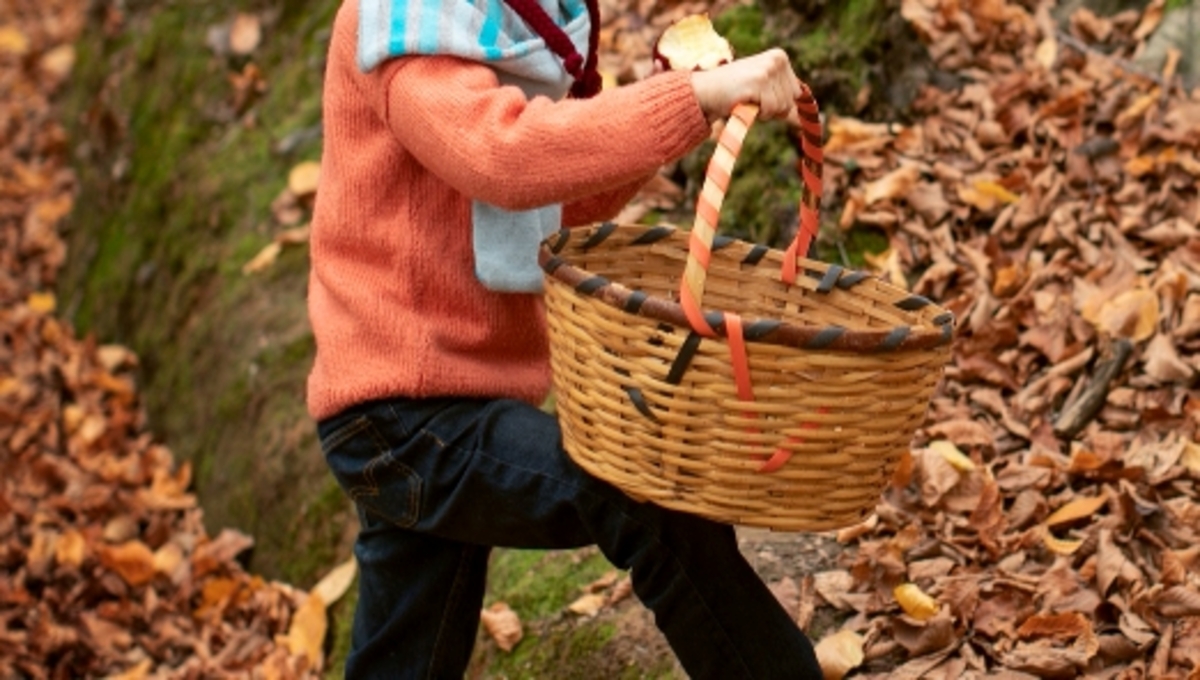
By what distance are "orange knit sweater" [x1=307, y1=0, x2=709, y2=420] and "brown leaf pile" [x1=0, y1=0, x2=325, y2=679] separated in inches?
61.0

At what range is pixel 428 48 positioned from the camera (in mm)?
2031

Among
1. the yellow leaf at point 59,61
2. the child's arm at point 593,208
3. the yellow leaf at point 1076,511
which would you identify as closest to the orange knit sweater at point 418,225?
the child's arm at point 593,208

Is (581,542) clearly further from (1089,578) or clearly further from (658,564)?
(1089,578)

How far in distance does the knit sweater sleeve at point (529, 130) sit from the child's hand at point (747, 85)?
0.02 meters

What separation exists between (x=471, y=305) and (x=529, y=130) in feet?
1.64

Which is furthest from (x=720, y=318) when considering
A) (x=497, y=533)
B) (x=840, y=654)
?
(x=840, y=654)

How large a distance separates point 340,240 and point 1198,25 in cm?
300

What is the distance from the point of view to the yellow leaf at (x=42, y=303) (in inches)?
244

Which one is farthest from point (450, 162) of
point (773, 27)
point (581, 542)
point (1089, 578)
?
point (773, 27)

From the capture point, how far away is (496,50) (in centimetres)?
210

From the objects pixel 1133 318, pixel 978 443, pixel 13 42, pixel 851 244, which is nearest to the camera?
pixel 978 443

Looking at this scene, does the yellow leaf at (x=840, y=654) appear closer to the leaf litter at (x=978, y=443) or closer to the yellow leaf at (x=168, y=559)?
the leaf litter at (x=978, y=443)

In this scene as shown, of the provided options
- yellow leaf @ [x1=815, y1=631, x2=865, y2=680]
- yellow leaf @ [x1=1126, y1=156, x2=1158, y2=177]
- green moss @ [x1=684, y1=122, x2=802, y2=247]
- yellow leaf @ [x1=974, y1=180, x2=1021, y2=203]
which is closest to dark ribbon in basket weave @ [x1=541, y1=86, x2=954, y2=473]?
yellow leaf @ [x1=815, y1=631, x2=865, y2=680]

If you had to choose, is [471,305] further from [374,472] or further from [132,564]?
[132,564]
